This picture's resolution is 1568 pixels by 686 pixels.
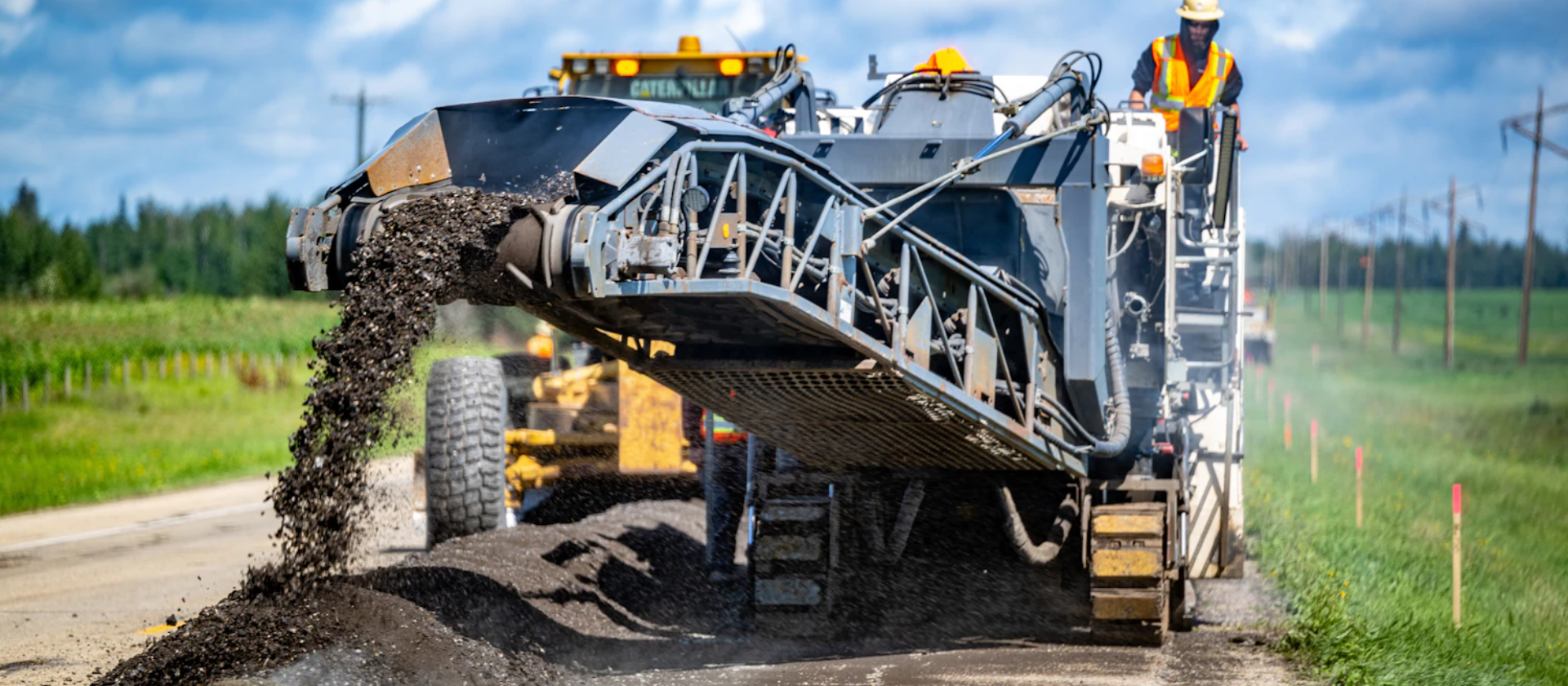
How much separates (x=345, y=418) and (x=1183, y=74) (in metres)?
7.10

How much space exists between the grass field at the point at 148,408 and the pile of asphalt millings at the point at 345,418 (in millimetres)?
375

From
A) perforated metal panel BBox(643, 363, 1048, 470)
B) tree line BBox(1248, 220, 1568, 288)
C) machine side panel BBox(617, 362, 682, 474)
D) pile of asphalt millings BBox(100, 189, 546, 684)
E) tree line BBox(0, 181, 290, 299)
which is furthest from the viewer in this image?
tree line BBox(1248, 220, 1568, 288)

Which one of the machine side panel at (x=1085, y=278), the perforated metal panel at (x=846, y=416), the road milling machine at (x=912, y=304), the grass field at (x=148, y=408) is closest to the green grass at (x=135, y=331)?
the grass field at (x=148, y=408)

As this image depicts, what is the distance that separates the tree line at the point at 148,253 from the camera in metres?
59.0

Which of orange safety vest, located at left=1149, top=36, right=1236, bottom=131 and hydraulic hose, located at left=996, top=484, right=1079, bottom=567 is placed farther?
orange safety vest, located at left=1149, top=36, right=1236, bottom=131

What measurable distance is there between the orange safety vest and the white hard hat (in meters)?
0.18

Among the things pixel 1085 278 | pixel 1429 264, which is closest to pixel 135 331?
pixel 1085 278

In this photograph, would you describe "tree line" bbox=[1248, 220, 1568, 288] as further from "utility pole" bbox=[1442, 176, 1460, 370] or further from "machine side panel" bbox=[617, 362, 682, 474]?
"machine side panel" bbox=[617, 362, 682, 474]

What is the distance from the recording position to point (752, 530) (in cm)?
968

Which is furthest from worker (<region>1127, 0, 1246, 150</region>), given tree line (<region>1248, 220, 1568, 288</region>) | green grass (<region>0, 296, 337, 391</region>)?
tree line (<region>1248, 220, 1568, 288</region>)

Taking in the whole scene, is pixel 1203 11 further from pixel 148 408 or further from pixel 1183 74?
pixel 148 408

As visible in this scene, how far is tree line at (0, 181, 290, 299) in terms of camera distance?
58969 millimetres

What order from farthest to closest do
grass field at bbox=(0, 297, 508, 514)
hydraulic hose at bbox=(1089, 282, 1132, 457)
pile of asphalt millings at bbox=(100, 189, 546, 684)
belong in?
grass field at bbox=(0, 297, 508, 514)
hydraulic hose at bbox=(1089, 282, 1132, 457)
pile of asphalt millings at bbox=(100, 189, 546, 684)

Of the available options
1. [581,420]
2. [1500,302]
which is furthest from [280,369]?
[1500,302]
